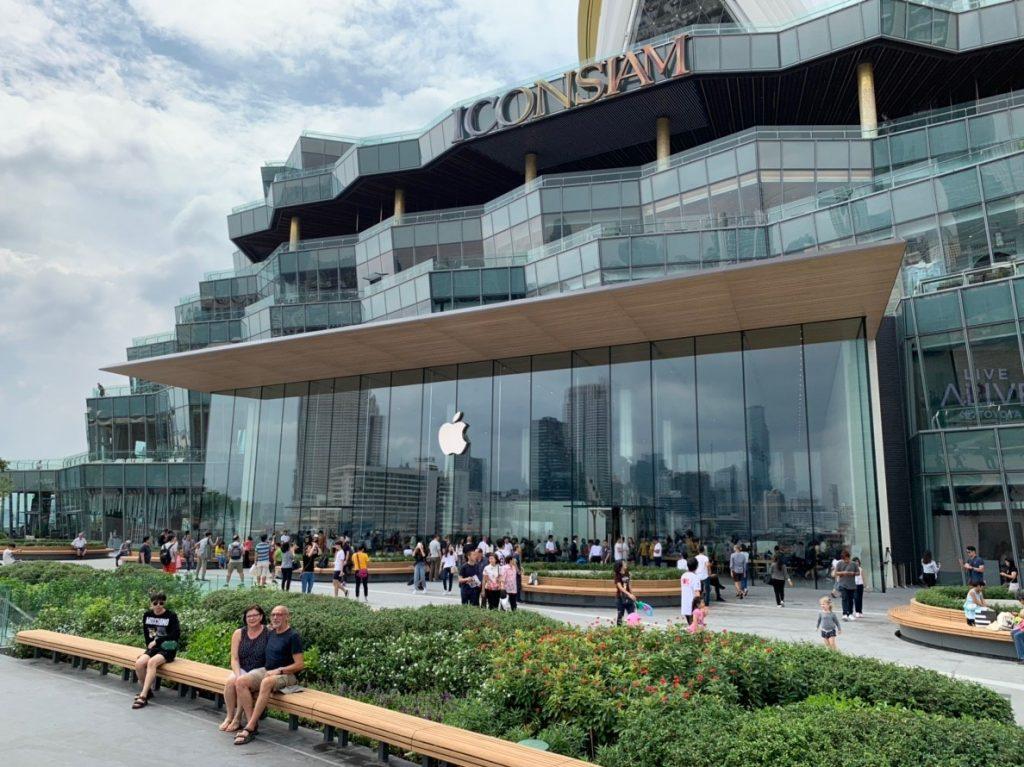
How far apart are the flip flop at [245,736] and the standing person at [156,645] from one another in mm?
1996

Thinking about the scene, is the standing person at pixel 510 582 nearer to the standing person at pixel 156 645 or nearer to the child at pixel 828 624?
the child at pixel 828 624

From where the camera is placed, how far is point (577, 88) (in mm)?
38625

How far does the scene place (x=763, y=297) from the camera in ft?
Result: 77.3

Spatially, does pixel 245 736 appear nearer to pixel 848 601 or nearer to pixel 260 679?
pixel 260 679

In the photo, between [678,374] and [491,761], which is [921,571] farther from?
[491,761]

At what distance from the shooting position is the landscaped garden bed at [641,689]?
5.55 metres

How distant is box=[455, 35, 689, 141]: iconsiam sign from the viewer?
120 ft

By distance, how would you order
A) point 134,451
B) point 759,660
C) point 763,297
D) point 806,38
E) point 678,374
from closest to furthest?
1. point 759,660
2. point 763,297
3. point 678,374
4. point 806,38
5. point 134,451

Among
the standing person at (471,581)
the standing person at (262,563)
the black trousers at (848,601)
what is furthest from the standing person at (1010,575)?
the standing person at (262,563)

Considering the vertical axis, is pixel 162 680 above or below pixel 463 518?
below

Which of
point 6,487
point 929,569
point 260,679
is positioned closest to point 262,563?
point 260,679

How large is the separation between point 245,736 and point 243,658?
0.98 meters

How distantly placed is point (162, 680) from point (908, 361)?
81.6 ft

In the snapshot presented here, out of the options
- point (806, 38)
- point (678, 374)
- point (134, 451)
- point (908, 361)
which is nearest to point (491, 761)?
point (678, 374)
